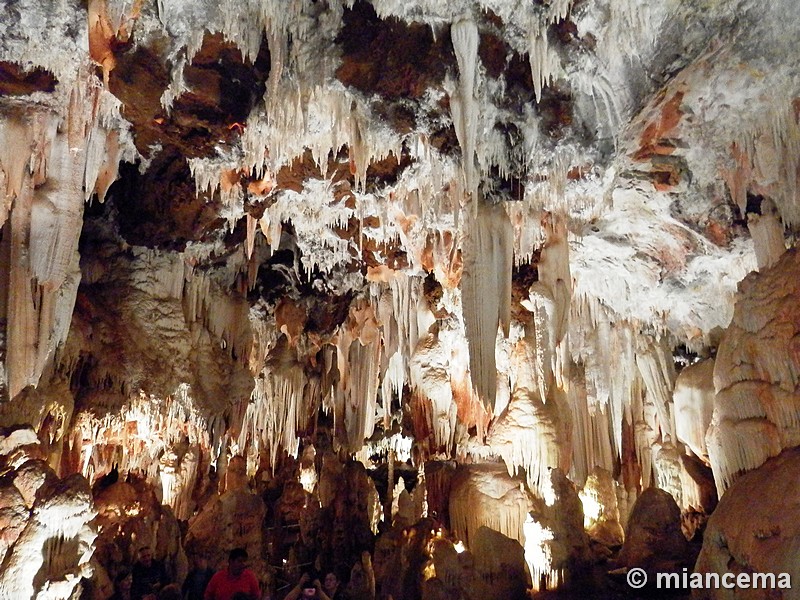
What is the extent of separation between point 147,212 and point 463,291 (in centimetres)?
394

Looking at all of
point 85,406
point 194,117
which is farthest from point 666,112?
point 85,406

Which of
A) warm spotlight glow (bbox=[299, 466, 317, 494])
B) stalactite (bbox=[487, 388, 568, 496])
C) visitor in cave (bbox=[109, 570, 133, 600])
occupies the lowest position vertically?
visitor in cave (bbox=[109, 570, 133, 600])

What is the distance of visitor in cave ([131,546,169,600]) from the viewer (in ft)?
23.5

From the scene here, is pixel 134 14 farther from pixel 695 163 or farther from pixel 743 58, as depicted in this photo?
pixel 695 163

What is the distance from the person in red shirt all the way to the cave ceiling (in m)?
2.72

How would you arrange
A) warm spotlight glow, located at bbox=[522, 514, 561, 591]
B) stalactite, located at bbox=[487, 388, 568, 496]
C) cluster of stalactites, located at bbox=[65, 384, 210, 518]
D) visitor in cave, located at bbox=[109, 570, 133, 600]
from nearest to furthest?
visitor in cave, located at bbox=[109, 570, 133, 600], warm spotlight glow, located at bbox=[522, 514, 561, 591], cluster of stalactites, located at bbox=[65, 384, 210, 518], stalactite, located at bbox=[487, 388, 568, 496]

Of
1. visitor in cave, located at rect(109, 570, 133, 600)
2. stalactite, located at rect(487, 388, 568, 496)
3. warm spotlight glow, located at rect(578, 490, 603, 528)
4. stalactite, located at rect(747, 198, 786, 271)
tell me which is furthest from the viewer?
warm spotlight glow, located at rect(578, 490, 603, 528)

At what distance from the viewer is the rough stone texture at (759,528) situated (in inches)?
133

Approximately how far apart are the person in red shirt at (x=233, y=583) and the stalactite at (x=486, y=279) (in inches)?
111

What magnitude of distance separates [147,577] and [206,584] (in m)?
2.36

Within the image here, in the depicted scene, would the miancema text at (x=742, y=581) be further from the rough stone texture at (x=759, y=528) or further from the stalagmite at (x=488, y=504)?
the stalagmite at (x=488, y=504)

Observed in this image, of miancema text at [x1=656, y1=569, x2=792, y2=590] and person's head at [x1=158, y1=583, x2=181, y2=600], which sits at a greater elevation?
miancema text at [x1=656, y1=569, x2=792, y2=590]

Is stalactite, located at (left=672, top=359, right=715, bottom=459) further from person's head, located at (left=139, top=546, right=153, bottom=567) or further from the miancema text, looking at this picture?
person's head, located at (left=139, top=546, right=153, bottom=567)

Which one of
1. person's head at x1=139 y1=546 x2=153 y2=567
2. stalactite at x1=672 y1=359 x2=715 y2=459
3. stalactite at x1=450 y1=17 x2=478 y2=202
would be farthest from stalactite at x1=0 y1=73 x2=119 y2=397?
stalactite at x1=672 y1=359 x2=715 y2=459
